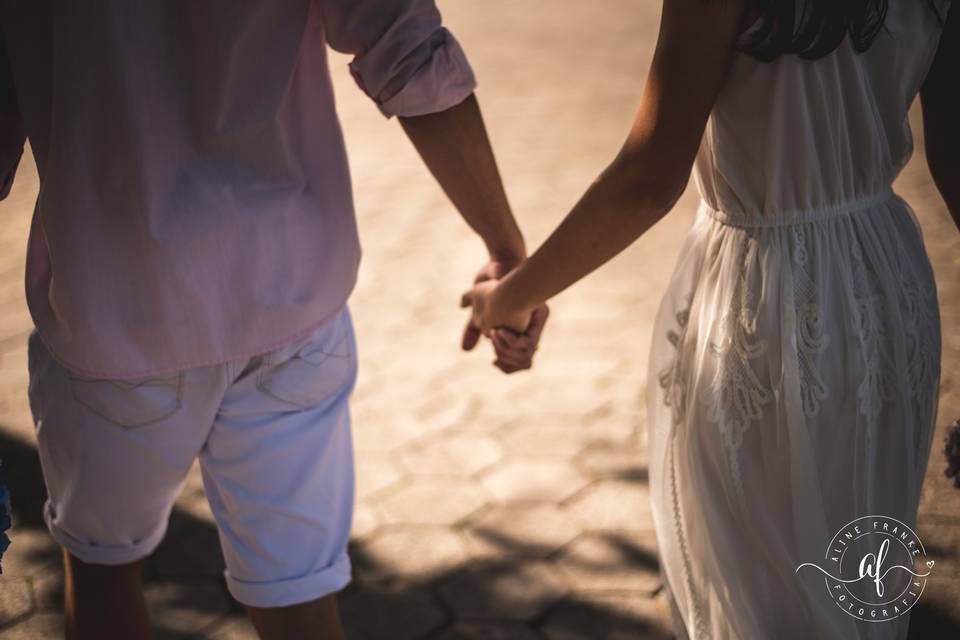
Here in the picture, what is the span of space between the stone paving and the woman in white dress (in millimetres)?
863

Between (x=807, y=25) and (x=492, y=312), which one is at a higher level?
(x=807, y=25)

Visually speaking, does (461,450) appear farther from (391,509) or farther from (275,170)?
(275,170)

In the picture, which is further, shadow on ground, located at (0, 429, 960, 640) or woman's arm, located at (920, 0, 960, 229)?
shadow on ground, located at (0, 429, 960, 640)

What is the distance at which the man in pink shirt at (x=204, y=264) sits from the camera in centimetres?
143

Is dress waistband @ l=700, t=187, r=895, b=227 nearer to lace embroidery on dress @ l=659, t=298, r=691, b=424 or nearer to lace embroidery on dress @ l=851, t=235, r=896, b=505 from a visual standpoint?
lace embroidery on dress @ l=851, t=235, r=896, b=505

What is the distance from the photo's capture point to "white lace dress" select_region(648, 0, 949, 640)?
5.16 feet

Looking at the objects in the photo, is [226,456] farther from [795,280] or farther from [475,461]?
[475,461]

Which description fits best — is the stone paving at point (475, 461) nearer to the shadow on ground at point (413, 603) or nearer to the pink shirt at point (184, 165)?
the shadow on ground at point (413, 603)

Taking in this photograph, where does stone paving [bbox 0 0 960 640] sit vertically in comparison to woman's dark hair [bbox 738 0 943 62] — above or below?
below

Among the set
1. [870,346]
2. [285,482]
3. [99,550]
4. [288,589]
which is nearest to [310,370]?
[285,482]

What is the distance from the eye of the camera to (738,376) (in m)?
1.66

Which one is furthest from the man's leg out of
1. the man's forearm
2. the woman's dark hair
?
the woman's dark hair

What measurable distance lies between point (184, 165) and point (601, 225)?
2.18 ft

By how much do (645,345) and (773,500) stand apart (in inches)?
84.6
